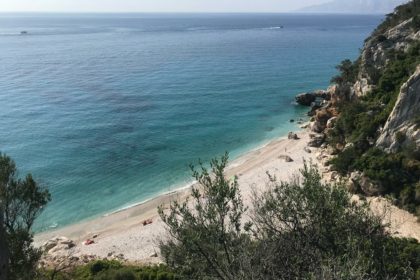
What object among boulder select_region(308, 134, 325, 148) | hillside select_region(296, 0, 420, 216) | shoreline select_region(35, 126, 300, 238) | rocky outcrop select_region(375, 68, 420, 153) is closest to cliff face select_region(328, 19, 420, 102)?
hillside select_region(296, 0, 420, 216)

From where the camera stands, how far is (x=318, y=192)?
1277cm

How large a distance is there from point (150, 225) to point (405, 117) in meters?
27.4

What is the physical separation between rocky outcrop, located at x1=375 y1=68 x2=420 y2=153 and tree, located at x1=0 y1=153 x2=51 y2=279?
30277 millimetres

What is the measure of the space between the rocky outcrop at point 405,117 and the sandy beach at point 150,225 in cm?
618

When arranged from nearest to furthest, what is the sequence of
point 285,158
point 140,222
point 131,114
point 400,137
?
point 400,137, point 140,222, point 285,158, point 131,114

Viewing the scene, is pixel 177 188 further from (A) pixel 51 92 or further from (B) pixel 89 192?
(A) pixel 51 92

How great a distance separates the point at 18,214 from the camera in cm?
1630

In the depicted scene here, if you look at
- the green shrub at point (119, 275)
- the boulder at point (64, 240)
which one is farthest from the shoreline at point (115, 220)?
the green shrub at point (119, 275)

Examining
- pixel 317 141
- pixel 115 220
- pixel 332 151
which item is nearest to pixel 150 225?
pixel 115 220

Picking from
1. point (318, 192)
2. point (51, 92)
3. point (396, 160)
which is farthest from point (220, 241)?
point (51, 92)

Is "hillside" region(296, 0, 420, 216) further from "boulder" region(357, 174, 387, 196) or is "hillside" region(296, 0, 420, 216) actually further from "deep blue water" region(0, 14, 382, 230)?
"deep blue water" region(0, 14, 382, 230)

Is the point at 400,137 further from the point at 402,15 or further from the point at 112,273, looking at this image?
the point at 112,273

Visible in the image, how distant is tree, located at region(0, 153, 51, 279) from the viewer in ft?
45.2

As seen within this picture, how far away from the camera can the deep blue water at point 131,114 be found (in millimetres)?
36875
